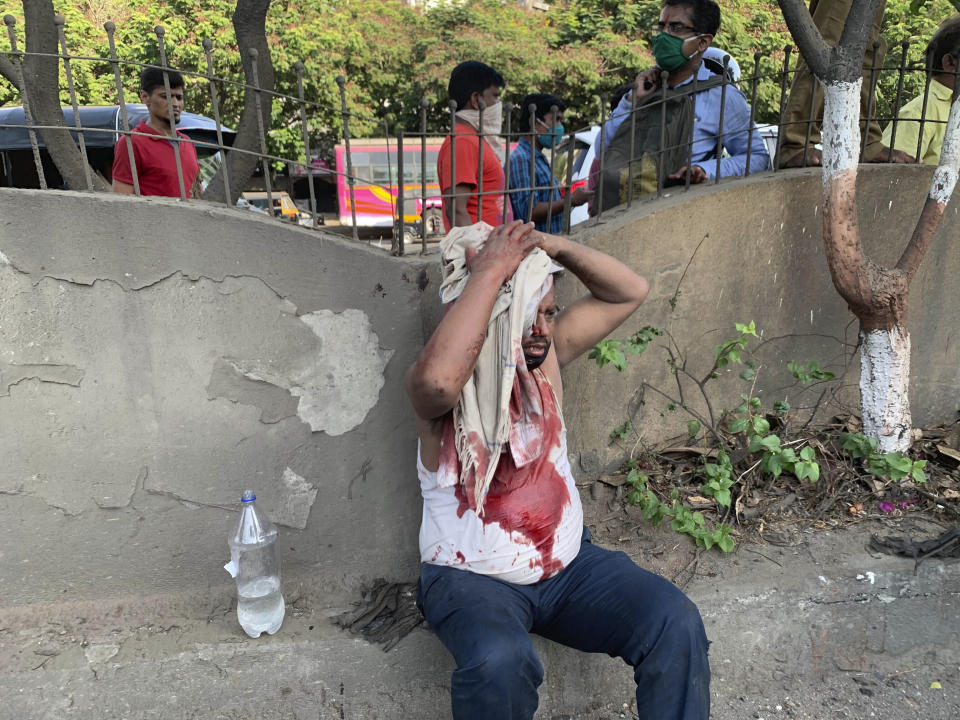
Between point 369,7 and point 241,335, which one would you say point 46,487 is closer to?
point 241,335

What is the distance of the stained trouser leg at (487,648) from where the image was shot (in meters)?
1.83

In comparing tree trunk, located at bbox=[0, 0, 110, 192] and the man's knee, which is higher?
tree trunk, located at bbox=[0, 0, 110, 192]

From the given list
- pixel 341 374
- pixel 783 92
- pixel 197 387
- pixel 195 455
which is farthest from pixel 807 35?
pixel 195 455

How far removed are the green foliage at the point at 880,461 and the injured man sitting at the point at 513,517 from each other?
133 centimetres

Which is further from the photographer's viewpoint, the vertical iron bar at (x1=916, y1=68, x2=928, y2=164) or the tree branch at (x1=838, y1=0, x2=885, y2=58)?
the vertical iron bar at (x1=916, y1=68, x2=928, y2=164)

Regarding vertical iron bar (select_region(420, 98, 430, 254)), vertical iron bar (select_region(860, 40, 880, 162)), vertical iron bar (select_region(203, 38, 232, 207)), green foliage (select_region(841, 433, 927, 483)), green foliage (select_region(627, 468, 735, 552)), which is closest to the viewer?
vertical iron bar (select_region(203, 38, 232, 207))

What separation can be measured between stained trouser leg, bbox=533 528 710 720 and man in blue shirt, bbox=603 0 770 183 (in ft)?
5.74

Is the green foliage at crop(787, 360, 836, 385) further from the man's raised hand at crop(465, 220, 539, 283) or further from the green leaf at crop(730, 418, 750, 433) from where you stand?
the man's raised hand at crop(465, 220, 539, 283)

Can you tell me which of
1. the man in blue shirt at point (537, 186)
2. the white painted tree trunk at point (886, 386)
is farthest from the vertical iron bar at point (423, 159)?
Result: the white painted tree trunk at point (886, 386)

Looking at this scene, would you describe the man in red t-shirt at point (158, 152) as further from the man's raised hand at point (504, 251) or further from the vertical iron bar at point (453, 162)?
the man's raised hand at point (504, 251)

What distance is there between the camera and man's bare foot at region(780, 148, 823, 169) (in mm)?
3223

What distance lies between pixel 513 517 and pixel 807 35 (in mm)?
1995

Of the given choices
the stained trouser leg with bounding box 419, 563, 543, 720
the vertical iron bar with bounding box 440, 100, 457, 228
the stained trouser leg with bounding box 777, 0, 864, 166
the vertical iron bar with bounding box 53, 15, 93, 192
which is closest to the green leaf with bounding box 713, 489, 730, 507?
the stained trouser leg with bounding box 419, 563, 543, 720

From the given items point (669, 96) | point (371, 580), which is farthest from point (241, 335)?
point (669, 96)
